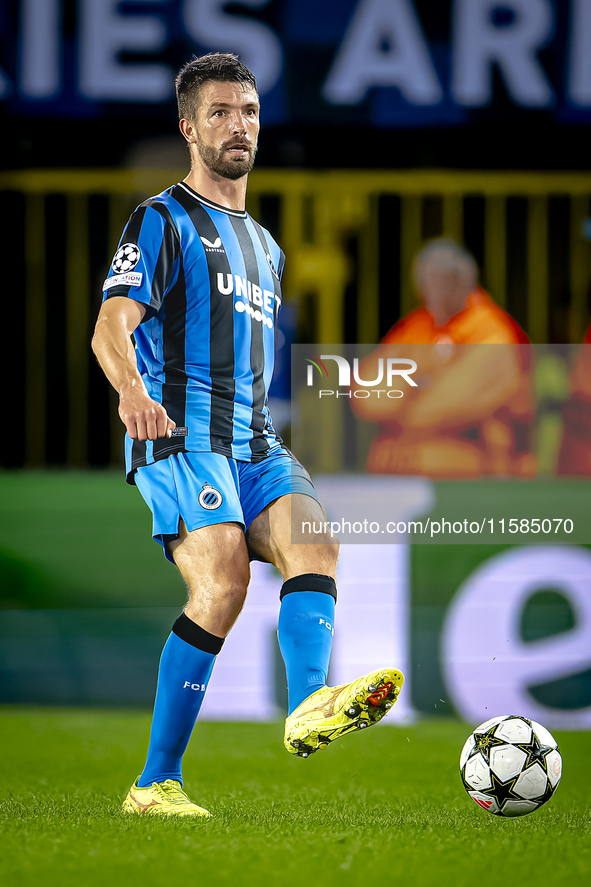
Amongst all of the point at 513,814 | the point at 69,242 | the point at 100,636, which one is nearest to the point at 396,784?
the point at 513,814

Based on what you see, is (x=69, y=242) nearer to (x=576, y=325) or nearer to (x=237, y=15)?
(x=237, y=15)

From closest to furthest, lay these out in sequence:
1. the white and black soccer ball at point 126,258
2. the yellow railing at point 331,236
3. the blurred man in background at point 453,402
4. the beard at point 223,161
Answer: the white and black soccer ball at point 126,258 → the beard at point 223,161 → the blurred man in background at point 453,402 → the yellow railing at point 331,236

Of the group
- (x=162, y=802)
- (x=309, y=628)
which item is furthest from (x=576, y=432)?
(x=162, y=802)

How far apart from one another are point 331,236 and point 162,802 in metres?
2.95

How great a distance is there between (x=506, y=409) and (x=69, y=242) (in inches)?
88.0

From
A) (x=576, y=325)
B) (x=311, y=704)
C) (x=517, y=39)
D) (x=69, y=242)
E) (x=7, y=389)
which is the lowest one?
(x=311, y=704)

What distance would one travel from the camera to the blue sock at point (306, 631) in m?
2.68

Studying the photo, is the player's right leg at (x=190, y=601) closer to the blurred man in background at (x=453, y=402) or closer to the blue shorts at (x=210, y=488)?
the blue shorts at (x=210, y=488)

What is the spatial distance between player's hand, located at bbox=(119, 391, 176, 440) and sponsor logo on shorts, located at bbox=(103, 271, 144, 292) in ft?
1.16

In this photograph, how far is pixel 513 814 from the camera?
2.78 meters
